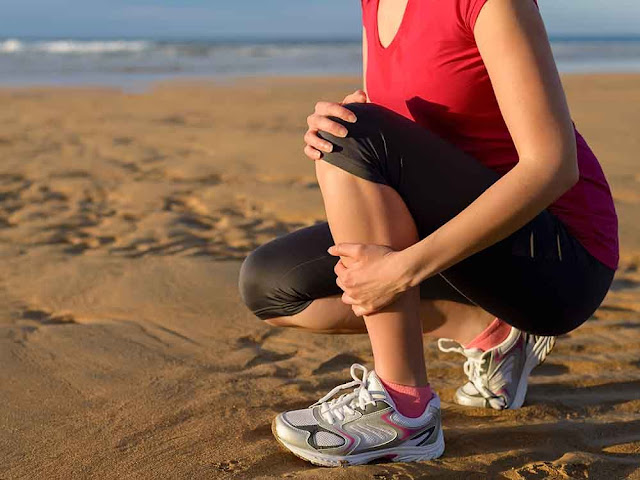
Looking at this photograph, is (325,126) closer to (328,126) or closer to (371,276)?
(328,126)

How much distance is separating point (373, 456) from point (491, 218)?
1.91ft

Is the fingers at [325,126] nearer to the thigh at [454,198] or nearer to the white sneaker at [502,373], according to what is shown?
the thigh at [454,198]

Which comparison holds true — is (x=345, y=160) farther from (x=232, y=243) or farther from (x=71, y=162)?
(x=71, y=162)

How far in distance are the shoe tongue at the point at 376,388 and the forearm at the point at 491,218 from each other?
0.86ft

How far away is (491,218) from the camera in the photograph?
1573 mm

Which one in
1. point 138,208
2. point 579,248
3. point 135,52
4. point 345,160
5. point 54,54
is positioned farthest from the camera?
point 135,52

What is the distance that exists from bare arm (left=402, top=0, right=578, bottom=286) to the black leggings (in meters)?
0.11

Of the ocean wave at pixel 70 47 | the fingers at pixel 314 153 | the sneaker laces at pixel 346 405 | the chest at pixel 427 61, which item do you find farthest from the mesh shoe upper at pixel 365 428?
the ocean wave at pixel 70 47

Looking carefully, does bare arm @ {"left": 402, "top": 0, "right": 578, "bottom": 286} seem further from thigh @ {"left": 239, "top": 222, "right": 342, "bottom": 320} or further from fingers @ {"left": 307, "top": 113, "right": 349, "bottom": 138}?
thigh @ {"left": 239, "top": 222, "right": 342, "bottom": 320}

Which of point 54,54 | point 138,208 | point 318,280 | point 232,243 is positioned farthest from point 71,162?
point 54,54

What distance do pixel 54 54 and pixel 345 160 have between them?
72.4 ft

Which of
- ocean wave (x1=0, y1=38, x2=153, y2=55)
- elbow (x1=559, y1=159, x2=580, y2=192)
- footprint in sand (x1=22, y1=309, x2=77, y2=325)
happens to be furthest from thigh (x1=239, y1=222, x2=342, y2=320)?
ocean wave (x1=0, y1=38, x2=153, y2=55)

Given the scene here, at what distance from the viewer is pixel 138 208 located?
4305mm

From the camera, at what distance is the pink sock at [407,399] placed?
176 centimetres
